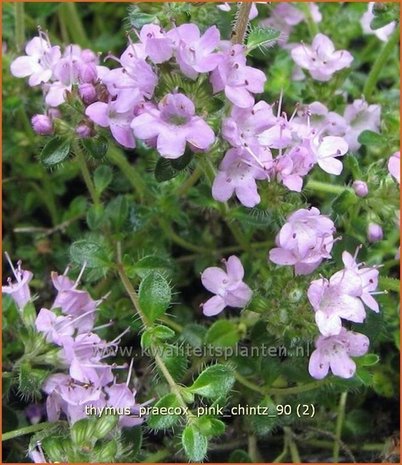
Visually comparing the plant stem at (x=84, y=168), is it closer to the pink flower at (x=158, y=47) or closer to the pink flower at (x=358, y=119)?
the pink flower at (x=158, y=47)

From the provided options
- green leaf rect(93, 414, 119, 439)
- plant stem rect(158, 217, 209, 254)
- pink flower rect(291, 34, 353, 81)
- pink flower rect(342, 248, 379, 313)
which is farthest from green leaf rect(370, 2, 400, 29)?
green leaf rect(93, 414, 119, 439)

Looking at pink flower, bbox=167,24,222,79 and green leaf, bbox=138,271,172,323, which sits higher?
pink flower, bbox=167,24,222,79

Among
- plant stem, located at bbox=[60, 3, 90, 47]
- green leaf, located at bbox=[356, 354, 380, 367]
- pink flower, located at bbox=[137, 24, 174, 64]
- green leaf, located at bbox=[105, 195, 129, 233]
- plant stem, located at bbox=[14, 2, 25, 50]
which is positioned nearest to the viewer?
pink flower, located at bbox=[137, 24, 174, 64]

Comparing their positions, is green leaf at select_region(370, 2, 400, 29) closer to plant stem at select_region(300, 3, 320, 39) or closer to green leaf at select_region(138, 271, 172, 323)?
plant stem at select_region(300, 3, 320, 39)

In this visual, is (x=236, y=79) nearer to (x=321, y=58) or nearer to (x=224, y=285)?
(x=224, y=285)

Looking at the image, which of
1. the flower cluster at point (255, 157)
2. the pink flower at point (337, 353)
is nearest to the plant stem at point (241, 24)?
the flower cluster at point (255, 157)
